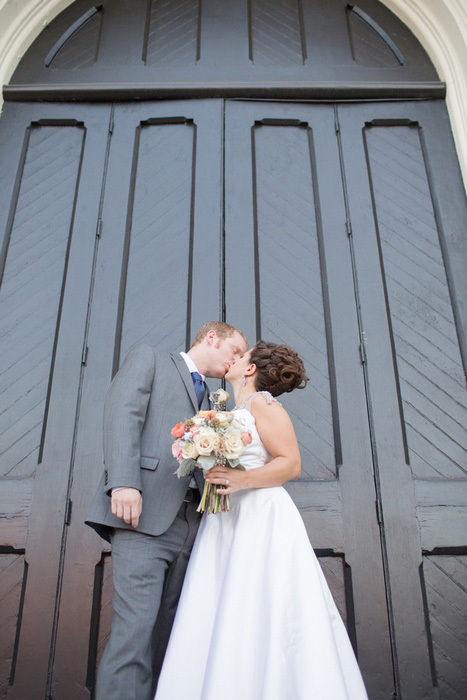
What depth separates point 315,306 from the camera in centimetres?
369

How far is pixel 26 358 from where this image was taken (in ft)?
11.5

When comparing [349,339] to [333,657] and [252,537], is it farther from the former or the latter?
[333,657]

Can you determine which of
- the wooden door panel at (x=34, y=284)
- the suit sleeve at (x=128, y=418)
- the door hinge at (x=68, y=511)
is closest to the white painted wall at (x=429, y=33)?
the wooden door panel at (x=34, y=284)

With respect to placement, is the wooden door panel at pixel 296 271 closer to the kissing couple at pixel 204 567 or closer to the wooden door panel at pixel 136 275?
the wooden door panel at pixel 136 275

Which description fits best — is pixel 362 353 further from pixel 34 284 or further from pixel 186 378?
pixel 34 284

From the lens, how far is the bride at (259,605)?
2.05m

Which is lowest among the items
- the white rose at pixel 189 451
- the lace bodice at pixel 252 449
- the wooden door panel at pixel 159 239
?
the white rose at pixel 189 451

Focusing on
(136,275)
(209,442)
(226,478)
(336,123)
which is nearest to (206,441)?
(209,442)

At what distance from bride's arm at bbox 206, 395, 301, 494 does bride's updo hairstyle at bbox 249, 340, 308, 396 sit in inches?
5.9

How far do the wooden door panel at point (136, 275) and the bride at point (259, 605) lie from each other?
2.83 feet

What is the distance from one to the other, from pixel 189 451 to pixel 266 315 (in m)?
1.60

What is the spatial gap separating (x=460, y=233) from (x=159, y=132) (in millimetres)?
2297

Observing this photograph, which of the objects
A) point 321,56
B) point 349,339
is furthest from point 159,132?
point 349,339

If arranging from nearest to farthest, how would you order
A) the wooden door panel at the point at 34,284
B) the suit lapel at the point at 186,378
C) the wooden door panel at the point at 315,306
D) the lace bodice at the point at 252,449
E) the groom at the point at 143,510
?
the groom at the point at 143,510, the lace bodice at the point at 252,449, the suit lapel at the point at 186,378, the wooden door panel at the point at 315,306, the wooden door panel at the point at 34,284
